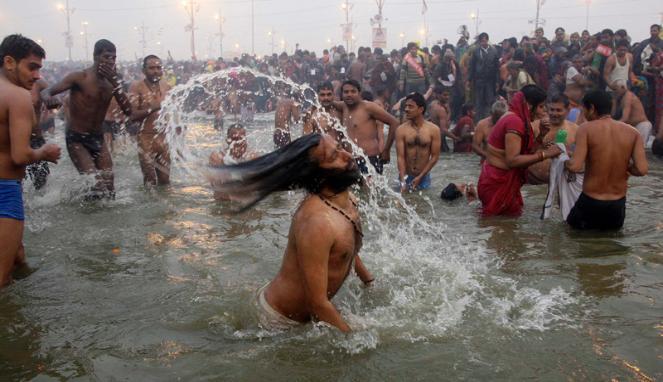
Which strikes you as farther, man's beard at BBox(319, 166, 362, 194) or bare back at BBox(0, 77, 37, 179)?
bare back at BBox(0, 77, 37, 179)

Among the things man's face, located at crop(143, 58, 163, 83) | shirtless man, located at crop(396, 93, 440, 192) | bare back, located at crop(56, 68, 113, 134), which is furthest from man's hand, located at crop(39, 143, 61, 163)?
shirtless man, located at crop(396, 93, 440, 192)

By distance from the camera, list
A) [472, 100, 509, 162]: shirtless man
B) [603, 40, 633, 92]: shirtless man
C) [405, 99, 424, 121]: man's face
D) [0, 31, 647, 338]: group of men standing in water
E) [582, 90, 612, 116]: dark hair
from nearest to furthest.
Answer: [0, 31, 647, 338]: group of men standing in water, [582, 90, 612, 116]: dark hair, [405, 99, 424, 121]: man's face, [472, 100, 509, 162]: shirtless man, [603, 40, 633, 92]: shirtless man

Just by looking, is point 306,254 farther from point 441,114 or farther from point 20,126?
point 441,114

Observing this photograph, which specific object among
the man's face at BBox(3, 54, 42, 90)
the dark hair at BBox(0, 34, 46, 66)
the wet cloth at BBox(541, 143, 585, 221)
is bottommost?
the wet cloth at BBox(541, 143, 585, 221)

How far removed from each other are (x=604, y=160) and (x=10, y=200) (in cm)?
491

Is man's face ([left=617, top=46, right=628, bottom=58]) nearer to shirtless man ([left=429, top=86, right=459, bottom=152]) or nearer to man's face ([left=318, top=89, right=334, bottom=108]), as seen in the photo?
shirtless man ([left=429, top=86, right=459, bottom=152])

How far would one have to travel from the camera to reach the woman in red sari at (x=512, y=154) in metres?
5.97

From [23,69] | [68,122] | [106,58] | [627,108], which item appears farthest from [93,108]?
[627,108]

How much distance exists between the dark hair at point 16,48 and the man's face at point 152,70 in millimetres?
3769

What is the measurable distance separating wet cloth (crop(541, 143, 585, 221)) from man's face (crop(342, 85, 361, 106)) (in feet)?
9.15

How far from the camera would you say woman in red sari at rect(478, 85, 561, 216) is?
5969 millimetres

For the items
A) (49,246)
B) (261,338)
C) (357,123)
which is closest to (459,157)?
(357,123)

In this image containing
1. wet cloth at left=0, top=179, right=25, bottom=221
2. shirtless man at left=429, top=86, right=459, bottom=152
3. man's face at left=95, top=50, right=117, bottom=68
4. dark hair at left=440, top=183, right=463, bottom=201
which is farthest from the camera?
shirtless man at left=429, top=86, right=459, bottom=152

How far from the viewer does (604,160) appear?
547 cm
